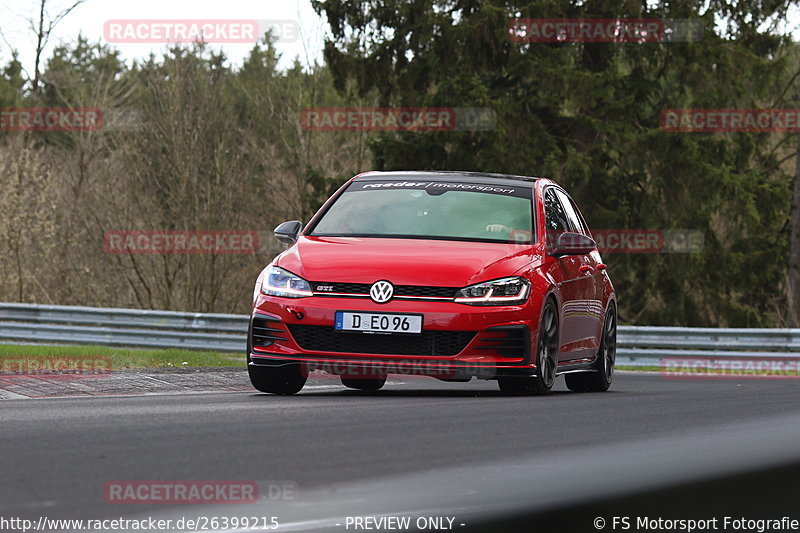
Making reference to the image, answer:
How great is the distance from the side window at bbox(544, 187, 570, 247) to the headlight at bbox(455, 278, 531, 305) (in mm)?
984

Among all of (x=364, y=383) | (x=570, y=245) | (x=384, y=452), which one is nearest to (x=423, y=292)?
(x=570, y=245)

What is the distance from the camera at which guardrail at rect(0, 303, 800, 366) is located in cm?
2077

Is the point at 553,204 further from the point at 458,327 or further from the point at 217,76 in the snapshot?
the point at 217,76

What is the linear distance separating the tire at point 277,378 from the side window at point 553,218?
2153mm

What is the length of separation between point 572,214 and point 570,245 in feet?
6.59

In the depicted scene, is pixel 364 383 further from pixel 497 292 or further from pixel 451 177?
pixel 497 292

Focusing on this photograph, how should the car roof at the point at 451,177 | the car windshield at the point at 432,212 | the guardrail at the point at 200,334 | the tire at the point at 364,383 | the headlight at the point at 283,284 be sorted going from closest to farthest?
the headlight at the point at 283,284 → the car windshield at the point at 432,212 → the car roof at the point at 451,177 → the tire at the point at 364,383 → the guardrail at the point at 200,334

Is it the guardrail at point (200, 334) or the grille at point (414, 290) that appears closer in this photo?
the grille at point (414, 290)

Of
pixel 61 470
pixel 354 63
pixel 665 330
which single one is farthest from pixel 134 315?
pixel 61 470

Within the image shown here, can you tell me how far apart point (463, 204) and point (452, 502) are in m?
6.59

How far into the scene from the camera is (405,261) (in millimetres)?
9531

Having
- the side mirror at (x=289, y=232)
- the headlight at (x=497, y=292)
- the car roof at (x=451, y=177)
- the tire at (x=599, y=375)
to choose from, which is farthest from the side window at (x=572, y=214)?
the side mirror at (x=289, y=232)

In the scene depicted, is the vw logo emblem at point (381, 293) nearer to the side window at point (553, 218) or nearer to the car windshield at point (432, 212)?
the car windshield at point (432, 212)

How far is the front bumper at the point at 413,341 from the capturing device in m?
9.34
